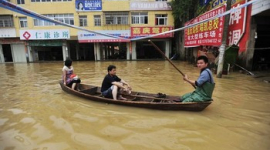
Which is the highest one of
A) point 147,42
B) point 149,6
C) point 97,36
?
point 149,6

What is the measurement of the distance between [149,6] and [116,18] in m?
3.88

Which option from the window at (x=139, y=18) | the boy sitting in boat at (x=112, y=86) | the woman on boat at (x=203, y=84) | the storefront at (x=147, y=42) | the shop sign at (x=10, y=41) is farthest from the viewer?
the shop sign at (x=10, y=41)

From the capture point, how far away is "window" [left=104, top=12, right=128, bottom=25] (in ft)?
65.9

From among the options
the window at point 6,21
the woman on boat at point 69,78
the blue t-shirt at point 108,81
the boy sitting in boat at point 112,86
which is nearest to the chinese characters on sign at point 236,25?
the boy sitting in boat at point 112,86

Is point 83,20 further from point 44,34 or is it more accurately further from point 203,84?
point 203,84

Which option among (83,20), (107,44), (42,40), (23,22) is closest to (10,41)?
(23,22)

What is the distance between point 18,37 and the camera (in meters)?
20.7

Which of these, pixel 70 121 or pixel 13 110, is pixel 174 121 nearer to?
pixel 70 121

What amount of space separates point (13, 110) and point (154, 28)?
17153mm

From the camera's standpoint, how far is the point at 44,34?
20.2 metres

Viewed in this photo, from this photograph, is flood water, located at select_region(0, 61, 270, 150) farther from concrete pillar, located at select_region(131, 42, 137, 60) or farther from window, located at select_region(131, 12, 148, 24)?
window, located at select_region(131, 12, 148, 24)

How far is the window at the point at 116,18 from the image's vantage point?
20.1 metres

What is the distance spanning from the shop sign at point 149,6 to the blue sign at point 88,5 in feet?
11.9

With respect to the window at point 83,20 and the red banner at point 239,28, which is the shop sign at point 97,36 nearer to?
the window at point 83,20
